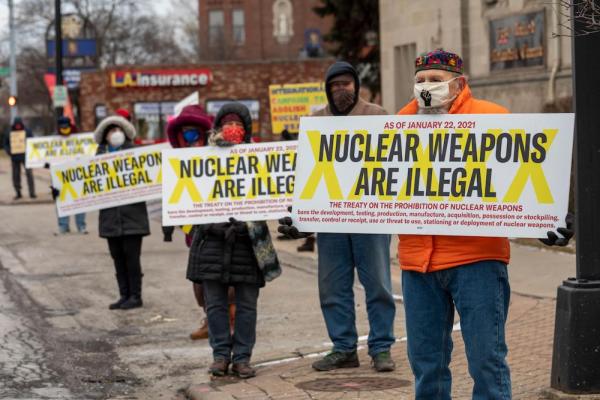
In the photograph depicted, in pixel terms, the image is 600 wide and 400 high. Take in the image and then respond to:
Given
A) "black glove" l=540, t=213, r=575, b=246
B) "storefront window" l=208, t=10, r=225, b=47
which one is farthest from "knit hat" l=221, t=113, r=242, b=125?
"storefront window" l=208, t=10, r=225, b=47

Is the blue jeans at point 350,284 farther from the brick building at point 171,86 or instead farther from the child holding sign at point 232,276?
the brick building at point 171,86

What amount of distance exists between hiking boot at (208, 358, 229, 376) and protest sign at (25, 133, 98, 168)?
1521 centimetres

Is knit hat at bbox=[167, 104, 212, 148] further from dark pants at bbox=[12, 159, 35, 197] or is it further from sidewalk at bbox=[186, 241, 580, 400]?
dark pants at bbox=[12, 159, 35, 197]

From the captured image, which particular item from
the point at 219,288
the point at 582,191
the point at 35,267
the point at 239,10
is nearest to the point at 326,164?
the point at 582,191

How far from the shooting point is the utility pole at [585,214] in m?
6.51

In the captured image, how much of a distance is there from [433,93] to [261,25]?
Result: 79.9 m

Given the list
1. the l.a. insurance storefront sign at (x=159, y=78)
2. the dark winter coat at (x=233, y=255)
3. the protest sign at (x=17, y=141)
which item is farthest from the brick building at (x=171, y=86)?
the dark winter coat at (x=233, y=255)

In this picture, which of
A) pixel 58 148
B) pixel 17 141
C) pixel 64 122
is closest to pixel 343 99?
pixel 58 148

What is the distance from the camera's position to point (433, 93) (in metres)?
5.38

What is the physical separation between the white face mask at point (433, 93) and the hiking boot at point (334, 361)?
3.02 meters

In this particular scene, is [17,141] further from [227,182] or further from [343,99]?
[343,99]

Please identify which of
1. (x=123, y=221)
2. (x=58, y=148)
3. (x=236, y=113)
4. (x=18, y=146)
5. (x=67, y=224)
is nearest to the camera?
(x=236, y=113)

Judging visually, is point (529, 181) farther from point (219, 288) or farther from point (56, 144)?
point (56, 144)

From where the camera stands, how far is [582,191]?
653 centimetres
